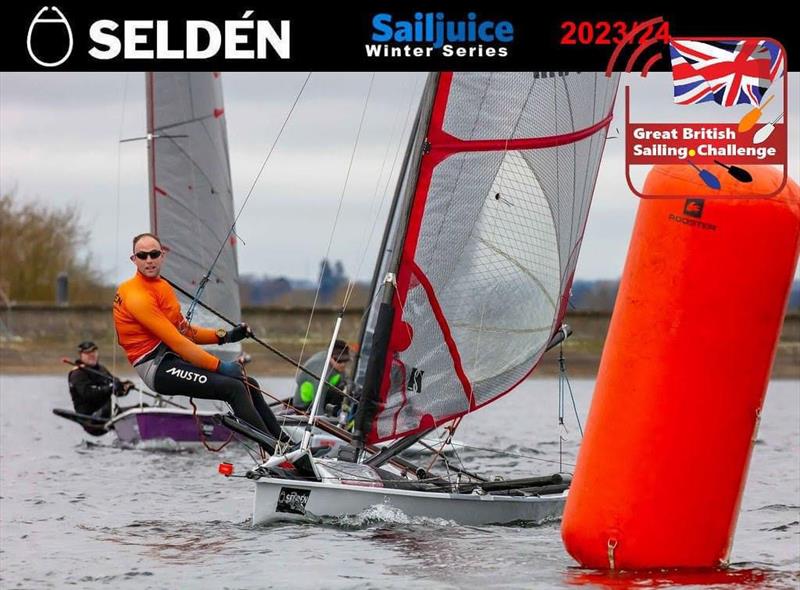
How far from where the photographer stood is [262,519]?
401 inches

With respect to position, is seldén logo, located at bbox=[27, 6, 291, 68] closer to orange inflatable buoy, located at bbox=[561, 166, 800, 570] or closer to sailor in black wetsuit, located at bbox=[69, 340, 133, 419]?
orange inflatable buoy, located at bbox=[561, 166, 800, 570]

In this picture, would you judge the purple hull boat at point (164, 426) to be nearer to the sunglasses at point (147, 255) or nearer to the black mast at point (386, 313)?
the black mast at point (386, 313)

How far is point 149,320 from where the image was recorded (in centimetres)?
988

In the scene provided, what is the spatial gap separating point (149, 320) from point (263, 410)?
3.50ft

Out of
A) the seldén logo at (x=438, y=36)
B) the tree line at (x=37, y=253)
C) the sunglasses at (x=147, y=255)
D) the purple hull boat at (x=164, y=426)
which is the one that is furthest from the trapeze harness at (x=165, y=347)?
the tree line at (x=37, y=253)

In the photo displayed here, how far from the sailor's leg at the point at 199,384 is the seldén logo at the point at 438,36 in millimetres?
2250

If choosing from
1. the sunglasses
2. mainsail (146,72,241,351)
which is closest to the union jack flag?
the sunglasses

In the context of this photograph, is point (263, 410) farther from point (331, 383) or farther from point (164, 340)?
point (331, 383)

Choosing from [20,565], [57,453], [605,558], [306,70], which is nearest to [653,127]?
[605,558]

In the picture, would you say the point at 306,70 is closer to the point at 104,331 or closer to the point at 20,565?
the point at 20,565

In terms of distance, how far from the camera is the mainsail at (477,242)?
11297 mm

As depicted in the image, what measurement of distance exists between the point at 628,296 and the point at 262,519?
3.39m

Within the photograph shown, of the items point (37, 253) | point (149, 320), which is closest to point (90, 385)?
point (149, 320)

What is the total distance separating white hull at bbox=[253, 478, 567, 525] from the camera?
33.1ft
